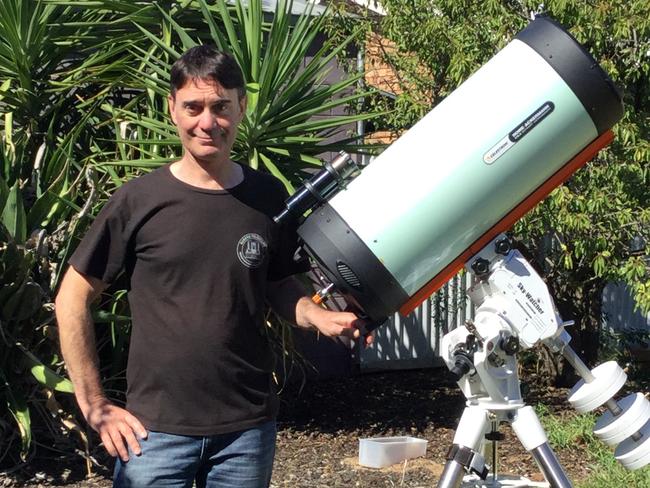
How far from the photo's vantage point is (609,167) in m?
5.47

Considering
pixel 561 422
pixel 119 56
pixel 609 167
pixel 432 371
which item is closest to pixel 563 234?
pixel 609 167

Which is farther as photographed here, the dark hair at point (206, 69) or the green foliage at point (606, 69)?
the green foliage at point (606, 69)

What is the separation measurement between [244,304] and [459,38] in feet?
11.5

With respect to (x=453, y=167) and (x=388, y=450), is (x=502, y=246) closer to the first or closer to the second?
(x=453, y=167)

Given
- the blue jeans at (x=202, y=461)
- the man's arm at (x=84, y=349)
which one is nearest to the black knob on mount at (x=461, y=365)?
the blue jeans at (x=202, y=461)

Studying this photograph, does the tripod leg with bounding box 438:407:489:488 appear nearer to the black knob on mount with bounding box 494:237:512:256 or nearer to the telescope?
the telescope

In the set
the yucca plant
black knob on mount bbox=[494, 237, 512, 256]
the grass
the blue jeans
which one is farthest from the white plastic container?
the blue jeans

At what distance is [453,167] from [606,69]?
2953 mm

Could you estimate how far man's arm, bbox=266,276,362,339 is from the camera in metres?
2.69

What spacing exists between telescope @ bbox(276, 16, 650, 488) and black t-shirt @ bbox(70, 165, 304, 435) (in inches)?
7.7

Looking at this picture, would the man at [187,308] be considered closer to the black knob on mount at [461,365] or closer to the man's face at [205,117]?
the man's face at [205,117]

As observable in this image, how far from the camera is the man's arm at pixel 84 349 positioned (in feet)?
8.41

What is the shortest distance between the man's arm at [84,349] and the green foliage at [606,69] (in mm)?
3295

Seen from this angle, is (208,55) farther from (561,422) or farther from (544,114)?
(561,422)
